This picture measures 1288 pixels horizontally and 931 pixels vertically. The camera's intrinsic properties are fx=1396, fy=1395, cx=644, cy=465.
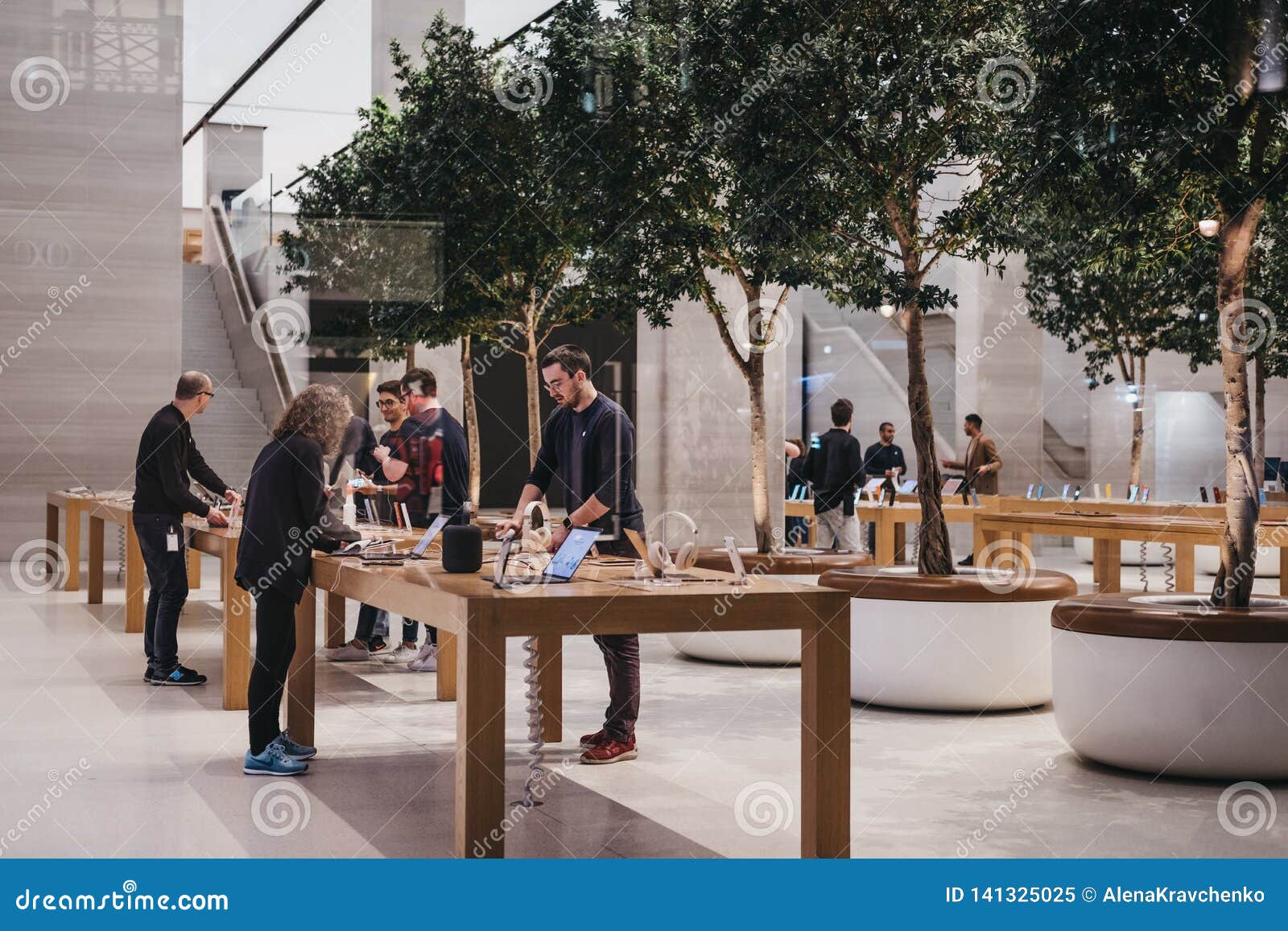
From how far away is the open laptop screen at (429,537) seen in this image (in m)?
4.60

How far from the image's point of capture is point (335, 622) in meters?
7.53

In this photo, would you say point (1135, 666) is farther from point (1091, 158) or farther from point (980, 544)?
point (980, 544)

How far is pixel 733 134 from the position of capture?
6.44m

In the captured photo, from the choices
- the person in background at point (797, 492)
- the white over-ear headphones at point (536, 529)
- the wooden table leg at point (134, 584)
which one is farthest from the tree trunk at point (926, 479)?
the person in background at point (797, 492)

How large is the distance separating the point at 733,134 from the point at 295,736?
3321 millimetres

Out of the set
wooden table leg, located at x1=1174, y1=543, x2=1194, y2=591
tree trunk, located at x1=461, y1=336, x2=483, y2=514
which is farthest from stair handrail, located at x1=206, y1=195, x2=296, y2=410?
wooden table leg, located at x1=1174, y1=543, x2=1194, y2=591

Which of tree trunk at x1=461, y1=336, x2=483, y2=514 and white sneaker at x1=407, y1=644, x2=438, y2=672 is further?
tree trunk at x1=461, y1=336, x2=483, y2=514

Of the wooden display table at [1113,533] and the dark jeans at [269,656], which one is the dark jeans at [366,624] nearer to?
the dark jeans at [269,656]

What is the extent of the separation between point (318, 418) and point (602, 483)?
98 cm

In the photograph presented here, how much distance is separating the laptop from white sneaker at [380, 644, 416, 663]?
365 centimetres

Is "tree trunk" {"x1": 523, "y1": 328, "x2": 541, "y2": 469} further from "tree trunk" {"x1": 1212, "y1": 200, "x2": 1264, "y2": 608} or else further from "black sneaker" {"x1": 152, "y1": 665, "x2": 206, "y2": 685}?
"tree trunk" {"x1": 1212, "y1": 200, "x2": 1264, "y2": 608}

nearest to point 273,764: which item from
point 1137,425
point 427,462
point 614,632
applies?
point 614,632

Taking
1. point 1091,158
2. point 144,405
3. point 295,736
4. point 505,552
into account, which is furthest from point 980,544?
point 144,405

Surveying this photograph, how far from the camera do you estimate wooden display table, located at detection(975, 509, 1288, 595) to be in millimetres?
7789
